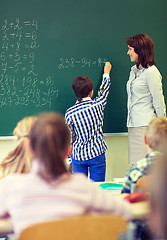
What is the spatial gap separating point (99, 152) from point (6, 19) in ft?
5.22

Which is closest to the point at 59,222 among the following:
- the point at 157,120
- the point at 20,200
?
the point at 20,200

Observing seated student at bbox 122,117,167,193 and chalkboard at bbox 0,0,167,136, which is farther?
chalkboard at bbox 0,0,167,136

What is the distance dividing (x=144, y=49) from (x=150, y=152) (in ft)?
5.54

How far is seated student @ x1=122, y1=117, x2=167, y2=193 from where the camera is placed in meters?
2.40

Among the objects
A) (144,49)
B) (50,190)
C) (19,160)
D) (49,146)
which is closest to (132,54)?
(144,49)

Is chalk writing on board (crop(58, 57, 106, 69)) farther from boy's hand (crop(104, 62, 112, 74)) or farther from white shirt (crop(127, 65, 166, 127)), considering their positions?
white shirt (crop(127, 65, 166, 127))

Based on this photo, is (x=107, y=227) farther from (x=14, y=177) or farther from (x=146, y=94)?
(x=146, y=94)

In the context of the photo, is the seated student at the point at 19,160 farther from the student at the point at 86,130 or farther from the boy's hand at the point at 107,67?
the boy's hand at the point at 107,67

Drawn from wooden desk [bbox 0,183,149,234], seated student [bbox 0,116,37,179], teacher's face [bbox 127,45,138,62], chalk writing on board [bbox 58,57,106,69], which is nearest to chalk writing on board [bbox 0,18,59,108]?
chalk writing on board [bbox 58,57,106,69]

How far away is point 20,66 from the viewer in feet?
13.2

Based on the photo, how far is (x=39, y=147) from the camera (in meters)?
1.89

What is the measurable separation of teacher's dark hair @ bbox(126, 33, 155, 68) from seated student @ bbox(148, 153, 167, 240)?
2.79 metres

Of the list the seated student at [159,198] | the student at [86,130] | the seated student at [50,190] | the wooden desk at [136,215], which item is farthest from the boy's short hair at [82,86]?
the seated student at [159,198]

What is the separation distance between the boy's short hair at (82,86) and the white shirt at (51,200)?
2040mm
